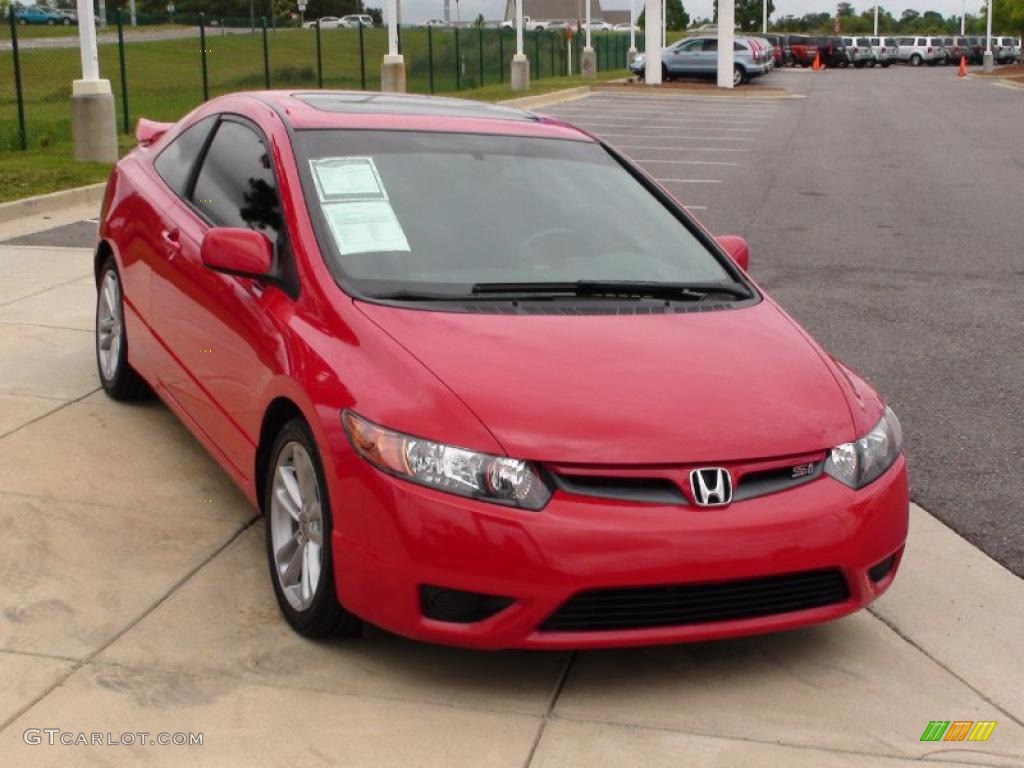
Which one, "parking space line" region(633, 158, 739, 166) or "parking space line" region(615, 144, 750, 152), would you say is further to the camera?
"parking space line" region(615, 144, 750, 152)

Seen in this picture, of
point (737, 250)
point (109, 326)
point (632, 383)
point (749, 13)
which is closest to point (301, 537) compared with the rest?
point (632, 383)

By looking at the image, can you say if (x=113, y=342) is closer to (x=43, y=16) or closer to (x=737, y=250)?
(x=737, y=250)

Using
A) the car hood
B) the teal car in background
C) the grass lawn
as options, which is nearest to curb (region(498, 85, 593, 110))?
the grass lawn

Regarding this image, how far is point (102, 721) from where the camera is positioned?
4031 mm

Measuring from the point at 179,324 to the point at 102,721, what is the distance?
2171mm

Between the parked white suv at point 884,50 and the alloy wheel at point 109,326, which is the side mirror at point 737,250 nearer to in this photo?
the alloy wheel at point 109,326

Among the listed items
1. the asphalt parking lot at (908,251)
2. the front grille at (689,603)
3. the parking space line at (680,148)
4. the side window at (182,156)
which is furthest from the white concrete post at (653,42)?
the front grille at (689,603)

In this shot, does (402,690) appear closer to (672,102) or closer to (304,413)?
(304,413)

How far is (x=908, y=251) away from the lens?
12922mm

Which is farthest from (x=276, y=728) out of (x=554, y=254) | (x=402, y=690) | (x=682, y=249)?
(x=682, y=249)

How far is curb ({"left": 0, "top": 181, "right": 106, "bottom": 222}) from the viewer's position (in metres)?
13.1

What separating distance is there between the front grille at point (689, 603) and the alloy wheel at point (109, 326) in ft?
11.6

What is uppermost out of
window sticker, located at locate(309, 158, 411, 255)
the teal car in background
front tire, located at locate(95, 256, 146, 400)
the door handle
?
the teal car in background

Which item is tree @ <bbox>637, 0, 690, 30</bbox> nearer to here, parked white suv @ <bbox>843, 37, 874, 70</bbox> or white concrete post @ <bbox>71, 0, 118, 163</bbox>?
parked white suv @ <bbox>843, 37, 874, 70</bbox>
